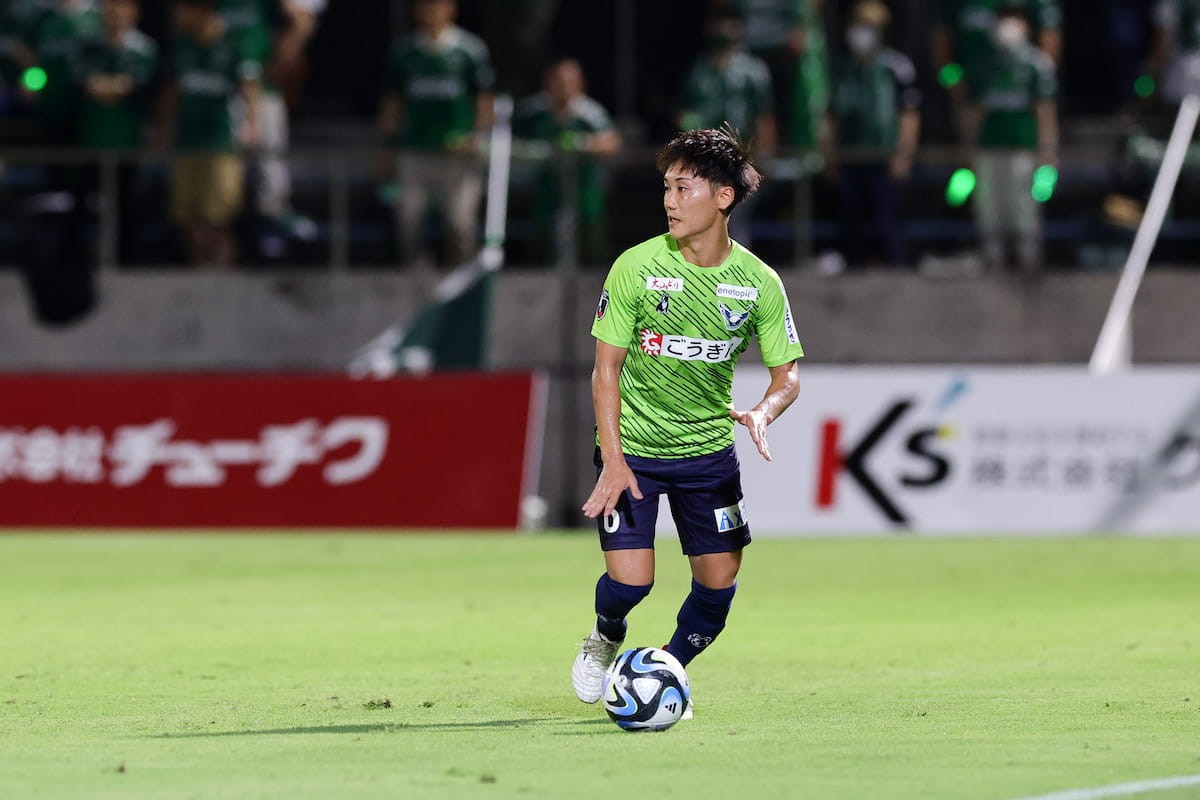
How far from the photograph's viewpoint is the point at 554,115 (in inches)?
798

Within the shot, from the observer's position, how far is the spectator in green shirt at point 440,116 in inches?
781

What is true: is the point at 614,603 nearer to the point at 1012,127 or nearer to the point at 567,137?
the point at 567,137

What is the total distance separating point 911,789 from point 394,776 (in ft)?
5.36

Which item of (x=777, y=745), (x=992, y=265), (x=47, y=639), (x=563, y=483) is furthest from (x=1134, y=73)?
(x=777, y=745)

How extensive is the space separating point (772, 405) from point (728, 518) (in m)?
0.49

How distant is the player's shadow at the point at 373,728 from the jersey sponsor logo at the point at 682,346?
57.3 inches

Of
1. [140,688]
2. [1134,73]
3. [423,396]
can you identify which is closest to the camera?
[140,688]

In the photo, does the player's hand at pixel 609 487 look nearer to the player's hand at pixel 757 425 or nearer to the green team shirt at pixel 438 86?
the player's hand at pixel 757 425

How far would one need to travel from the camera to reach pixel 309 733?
8.05 m

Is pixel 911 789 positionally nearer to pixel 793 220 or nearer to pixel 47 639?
pixel 47 639

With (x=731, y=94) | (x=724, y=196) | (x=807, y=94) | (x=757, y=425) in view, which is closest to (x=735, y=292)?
(x=724, y=196)

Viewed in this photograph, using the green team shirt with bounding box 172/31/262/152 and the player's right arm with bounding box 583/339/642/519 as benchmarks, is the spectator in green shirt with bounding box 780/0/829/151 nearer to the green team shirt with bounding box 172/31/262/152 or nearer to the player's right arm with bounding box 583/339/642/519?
the green team shirt with bounding box 172/31/262/152

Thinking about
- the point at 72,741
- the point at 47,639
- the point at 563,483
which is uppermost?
the point at 72,741

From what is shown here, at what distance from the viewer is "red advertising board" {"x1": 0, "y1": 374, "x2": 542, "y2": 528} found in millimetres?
19266
